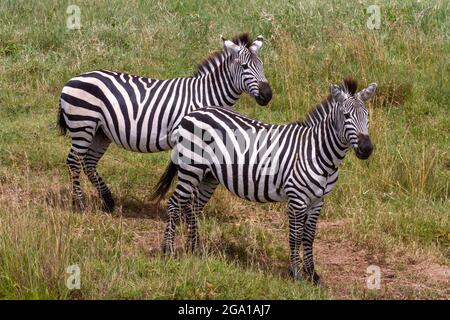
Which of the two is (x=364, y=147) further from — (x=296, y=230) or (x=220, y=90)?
(x=220, y=90)

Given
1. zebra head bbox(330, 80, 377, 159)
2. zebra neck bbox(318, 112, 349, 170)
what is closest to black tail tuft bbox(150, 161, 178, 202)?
zebra neck bbox(318, 112, 349, 170)

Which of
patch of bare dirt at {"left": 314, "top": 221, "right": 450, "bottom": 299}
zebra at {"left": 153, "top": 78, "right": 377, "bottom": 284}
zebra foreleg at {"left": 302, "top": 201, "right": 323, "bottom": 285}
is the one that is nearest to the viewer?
patch of bare dirt at {"left": 314, "top": 221, "right": 450, "bottom": 299}

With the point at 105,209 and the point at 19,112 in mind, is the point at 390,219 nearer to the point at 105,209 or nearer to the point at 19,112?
the point at 105,209

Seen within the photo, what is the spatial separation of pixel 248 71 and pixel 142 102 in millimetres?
1180

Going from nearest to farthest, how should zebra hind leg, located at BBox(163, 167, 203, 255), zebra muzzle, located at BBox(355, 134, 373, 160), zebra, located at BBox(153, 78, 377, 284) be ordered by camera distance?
1. zebra muzzle, located at BBox(355, 134, 373, 160)
2. zebra, located at BBox(153, 78, 377, 284)
3. zebra hind leg, located at BBox(163, 167, 203, 255)

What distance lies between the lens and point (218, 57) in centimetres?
1005

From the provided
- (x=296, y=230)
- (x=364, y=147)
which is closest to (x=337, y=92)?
(x=364, y=147)

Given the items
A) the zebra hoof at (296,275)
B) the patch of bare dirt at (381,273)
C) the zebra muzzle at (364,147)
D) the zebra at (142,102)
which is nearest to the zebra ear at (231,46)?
the zebra at (142,102)

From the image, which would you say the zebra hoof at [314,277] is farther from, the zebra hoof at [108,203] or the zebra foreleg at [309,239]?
the zebra hoof at [108,203]

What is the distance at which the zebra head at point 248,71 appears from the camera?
31.7 feet

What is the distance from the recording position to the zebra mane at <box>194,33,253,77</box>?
9.84 meters

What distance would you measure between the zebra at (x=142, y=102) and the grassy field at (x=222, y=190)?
62cm

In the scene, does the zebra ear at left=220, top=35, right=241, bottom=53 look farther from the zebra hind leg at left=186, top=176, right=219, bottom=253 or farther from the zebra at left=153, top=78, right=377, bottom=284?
the zebra hind leg at left=186, top=176, right=219, bottom=253

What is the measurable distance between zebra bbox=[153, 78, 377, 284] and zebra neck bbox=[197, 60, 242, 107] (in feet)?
3.81
